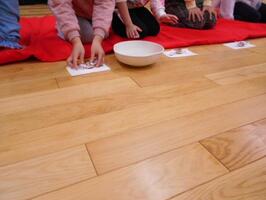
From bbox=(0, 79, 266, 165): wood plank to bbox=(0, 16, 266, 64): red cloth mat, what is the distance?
1.64ft

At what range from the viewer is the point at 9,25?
1.12 metres

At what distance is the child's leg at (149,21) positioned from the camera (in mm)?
1395

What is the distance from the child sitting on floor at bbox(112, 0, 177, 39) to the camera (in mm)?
1279

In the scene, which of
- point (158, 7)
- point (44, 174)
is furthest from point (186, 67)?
point (44, 174)

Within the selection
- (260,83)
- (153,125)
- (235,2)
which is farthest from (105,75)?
(235,2)

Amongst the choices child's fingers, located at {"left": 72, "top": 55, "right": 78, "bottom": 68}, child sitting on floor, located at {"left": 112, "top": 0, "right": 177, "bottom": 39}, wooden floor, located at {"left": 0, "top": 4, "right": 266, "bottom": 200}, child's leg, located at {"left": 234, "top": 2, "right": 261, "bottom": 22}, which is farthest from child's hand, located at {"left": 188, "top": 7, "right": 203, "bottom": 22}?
child's fingers, located at {"left": 72, "top": 55, "right": 78, "bottom": 68}

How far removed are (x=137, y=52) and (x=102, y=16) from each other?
223 mm

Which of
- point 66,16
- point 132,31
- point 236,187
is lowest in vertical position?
point 236,187

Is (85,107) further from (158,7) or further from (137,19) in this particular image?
(158,7)

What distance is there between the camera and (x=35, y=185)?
47 centimetres

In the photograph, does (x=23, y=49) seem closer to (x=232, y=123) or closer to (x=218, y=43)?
(x=232, y=123)

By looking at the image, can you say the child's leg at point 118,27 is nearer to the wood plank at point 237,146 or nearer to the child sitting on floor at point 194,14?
the child sitting on floor at point 194,14

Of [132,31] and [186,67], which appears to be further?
[132,31]

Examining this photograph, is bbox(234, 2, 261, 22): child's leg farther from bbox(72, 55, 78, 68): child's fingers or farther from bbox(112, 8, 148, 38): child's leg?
bbox(72, 55, 78, 68): child's fingers
